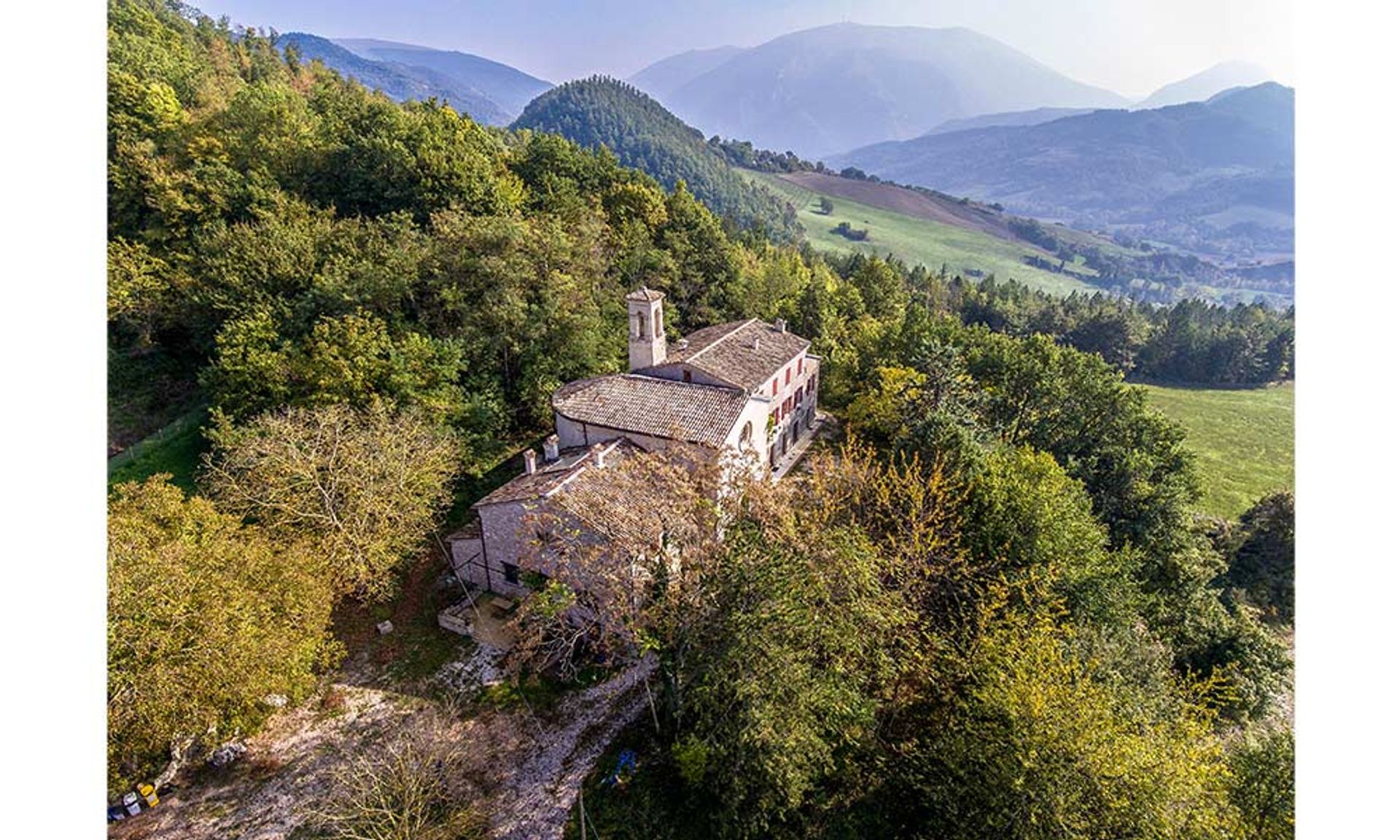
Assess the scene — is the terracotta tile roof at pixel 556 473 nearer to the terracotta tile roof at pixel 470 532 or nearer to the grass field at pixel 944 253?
the terracotta tile roof at pixel 470 532

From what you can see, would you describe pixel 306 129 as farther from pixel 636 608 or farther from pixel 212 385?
pixel 636 608

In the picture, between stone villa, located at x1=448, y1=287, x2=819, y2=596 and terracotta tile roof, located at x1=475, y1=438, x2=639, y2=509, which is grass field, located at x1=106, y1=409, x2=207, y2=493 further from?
terracotta tile roof, located at x1=475, y1=438, x2=639, y2=509

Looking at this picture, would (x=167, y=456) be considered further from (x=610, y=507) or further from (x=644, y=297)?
(x=610, y=507)

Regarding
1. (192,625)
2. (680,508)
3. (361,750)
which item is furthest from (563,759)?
(192,625)

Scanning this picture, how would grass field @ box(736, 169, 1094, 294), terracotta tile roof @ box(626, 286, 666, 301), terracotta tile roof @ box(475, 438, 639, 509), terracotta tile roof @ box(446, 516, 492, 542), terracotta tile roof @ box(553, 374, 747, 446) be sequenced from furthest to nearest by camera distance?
grass field @ box(736, 169, 1094, 294) → terracotta tile roof @ box(626, 286, 666, 301) → terracotta tile roof @ box(553, 374, 747, 446) → terracotta tile roof @ box(446, 516, 492, 542) → terracotta tile roof @ box(475, 438, 639, 509)

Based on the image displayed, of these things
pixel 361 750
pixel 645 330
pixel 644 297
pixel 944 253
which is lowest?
pixel 361 750

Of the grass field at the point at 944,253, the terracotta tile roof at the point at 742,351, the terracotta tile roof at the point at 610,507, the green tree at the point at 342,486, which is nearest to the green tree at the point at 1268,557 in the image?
the terracotta tile roof at the point at 742,351

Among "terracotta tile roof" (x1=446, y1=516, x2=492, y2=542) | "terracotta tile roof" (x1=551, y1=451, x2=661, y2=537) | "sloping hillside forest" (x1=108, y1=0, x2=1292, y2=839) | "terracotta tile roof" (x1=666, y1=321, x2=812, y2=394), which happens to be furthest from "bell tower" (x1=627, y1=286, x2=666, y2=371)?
"terracotta tile roof" (x1=446, y1=516, x2=492, y2=542)
